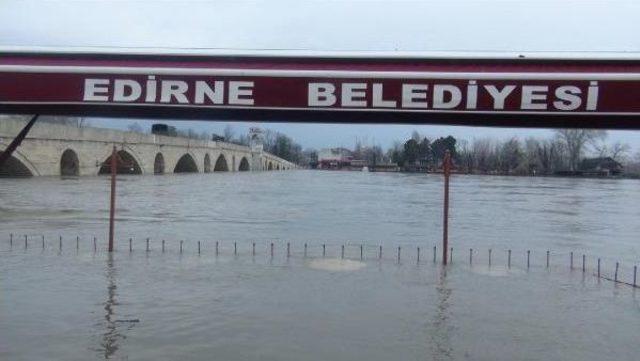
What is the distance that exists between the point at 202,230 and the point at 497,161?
100 metres

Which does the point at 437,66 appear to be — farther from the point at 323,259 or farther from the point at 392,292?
the point at 323,259

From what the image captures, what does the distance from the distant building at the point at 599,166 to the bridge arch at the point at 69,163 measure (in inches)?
3409

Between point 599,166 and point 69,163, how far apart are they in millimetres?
90467

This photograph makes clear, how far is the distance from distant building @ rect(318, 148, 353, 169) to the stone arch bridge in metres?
59.9

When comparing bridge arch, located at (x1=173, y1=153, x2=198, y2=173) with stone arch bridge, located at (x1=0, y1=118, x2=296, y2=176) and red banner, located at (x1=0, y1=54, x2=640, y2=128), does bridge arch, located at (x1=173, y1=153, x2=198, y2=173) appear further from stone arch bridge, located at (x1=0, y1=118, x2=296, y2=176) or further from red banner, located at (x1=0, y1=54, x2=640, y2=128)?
red banner, located at (x1=0, y1=54, x2=640, y2=128)

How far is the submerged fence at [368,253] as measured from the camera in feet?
51.8

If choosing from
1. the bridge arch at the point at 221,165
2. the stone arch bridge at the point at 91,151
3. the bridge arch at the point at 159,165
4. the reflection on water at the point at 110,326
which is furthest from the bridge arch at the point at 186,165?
the reflection on water at the point at 110,326

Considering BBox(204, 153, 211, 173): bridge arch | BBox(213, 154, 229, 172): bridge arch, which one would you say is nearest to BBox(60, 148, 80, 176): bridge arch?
BBox(204, 153, 211, 173): bridge arch

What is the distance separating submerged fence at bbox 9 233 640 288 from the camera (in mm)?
15789

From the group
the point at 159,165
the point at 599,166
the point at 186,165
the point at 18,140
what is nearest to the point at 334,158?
the point at 599,166

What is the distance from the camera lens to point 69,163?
63969mm

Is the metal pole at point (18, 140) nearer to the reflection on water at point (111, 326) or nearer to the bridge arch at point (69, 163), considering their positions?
the reflection on water at point (111, 326)

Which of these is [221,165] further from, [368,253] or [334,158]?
[368,253]

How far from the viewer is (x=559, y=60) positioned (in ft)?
12.6
